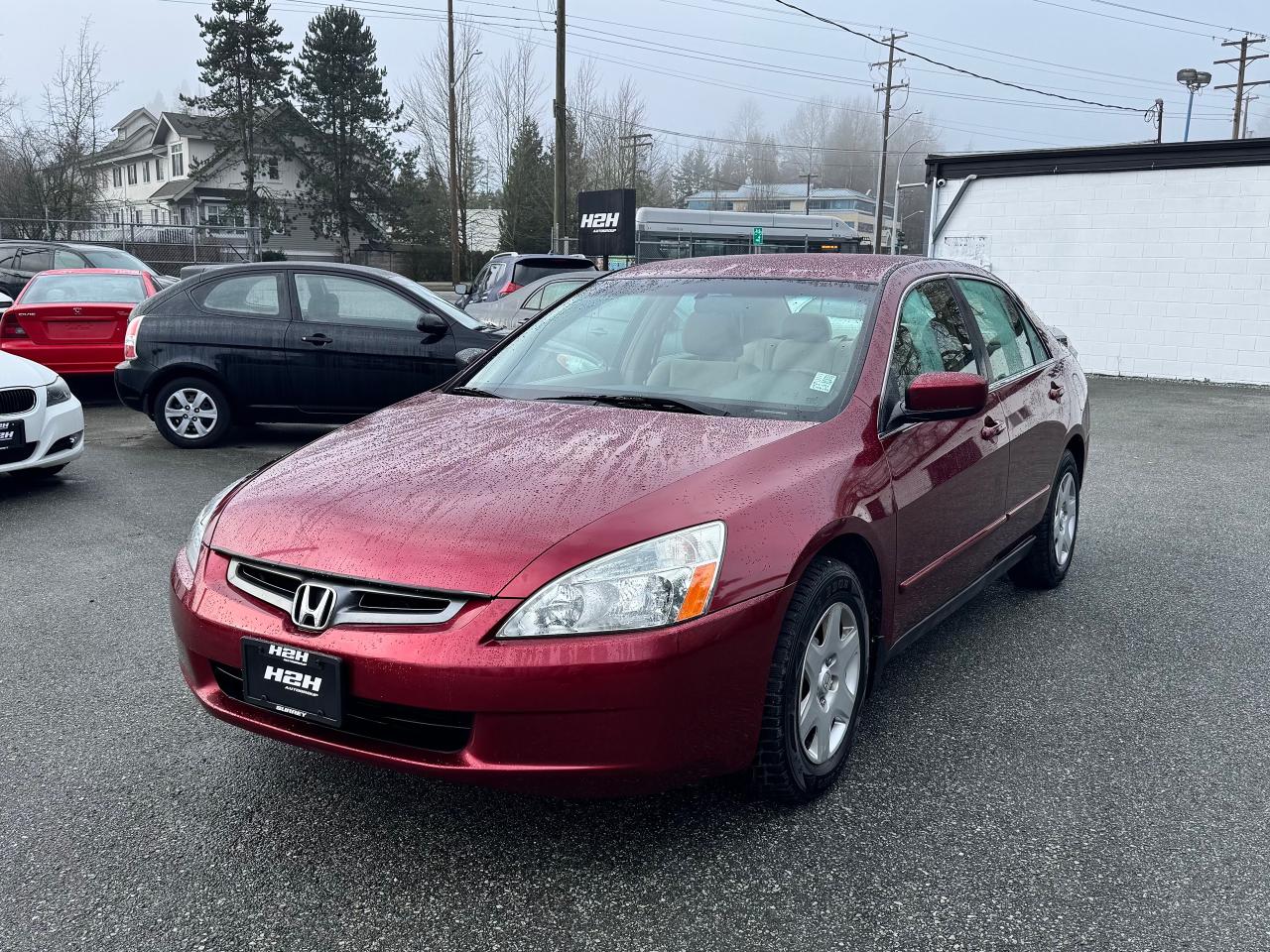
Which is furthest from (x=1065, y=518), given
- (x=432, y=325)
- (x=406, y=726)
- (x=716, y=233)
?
(x=716, y=233)

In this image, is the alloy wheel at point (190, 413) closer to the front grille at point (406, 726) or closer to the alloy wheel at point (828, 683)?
the front grille at point (406, 726)

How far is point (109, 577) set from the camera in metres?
5.20

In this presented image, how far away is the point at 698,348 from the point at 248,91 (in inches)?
1993

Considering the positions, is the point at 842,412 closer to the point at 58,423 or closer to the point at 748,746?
the point at 748,746

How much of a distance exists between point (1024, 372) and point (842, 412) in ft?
5.70

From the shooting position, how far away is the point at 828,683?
9.91 ft

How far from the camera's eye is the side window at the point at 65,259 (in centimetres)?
1453

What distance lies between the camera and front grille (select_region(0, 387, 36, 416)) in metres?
6.58

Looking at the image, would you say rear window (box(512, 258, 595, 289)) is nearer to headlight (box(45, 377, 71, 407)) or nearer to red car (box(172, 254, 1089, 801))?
headlight (box(45, 377, 71, 407))

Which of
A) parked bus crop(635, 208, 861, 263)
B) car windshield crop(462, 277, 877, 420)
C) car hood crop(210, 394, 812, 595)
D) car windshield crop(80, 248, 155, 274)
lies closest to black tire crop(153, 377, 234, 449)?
car windshield crop(462, 277, 877, 420)

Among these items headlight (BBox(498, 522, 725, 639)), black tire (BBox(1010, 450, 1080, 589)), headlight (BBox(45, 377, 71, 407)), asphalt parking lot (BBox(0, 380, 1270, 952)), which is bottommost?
asphalt parking lot (BBox(0, 380, 1270, 952))

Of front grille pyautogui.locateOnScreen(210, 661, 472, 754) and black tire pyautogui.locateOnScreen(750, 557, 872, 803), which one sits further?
black tire pyautogui.locateOnScreen(750, 557, 872, 803)

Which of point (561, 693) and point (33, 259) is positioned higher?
point (33, 259)

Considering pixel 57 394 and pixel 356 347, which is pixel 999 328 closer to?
pixel 356 347
